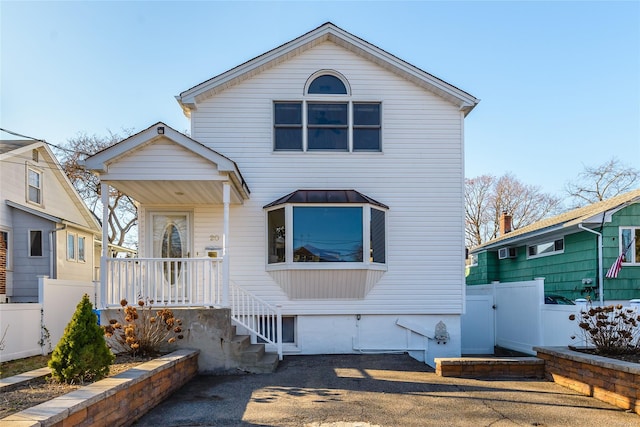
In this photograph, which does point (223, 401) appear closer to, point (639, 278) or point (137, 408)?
point (137, 408)

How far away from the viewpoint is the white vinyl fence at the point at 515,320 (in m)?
9.84

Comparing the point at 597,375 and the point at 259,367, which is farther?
the point at 259,367

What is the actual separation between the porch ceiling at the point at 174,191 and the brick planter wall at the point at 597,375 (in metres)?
6.14

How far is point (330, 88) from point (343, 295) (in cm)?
449

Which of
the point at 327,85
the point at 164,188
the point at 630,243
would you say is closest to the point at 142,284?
the point at 164,188

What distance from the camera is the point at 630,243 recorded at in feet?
38.8

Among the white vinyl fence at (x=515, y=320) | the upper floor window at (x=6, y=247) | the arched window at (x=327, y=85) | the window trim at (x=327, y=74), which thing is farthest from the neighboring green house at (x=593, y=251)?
the upper floor window at (x=6, y=247)

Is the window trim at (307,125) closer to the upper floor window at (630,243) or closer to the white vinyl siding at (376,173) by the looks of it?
the white vinyl siding at (376,173)

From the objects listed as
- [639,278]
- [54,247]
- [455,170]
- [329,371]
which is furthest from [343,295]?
[54,247]

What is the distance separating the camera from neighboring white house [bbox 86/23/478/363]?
1060cm

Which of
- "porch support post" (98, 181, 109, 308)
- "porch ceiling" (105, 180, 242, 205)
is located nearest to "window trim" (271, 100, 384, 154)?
"porch ceiling" (105, 180, 242, 205)

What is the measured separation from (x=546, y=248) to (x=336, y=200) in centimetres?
727

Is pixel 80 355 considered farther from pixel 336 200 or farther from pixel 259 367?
pixel 336 200

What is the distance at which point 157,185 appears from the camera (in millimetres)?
9438
